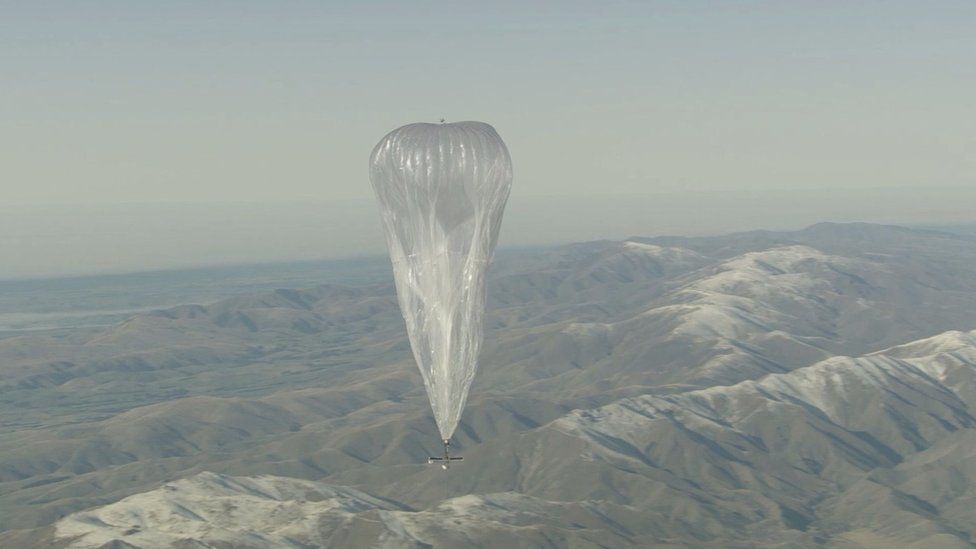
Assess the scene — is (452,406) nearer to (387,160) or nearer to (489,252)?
(489,252)

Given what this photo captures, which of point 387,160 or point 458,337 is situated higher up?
point 387,160

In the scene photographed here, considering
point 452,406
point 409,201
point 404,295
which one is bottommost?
point 452,406

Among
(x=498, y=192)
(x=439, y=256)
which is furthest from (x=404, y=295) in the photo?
(x=498, y=192)

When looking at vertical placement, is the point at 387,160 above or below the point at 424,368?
above

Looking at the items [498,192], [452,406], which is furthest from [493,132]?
[452,406]

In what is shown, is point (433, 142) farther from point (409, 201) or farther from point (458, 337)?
point (458, 337)
